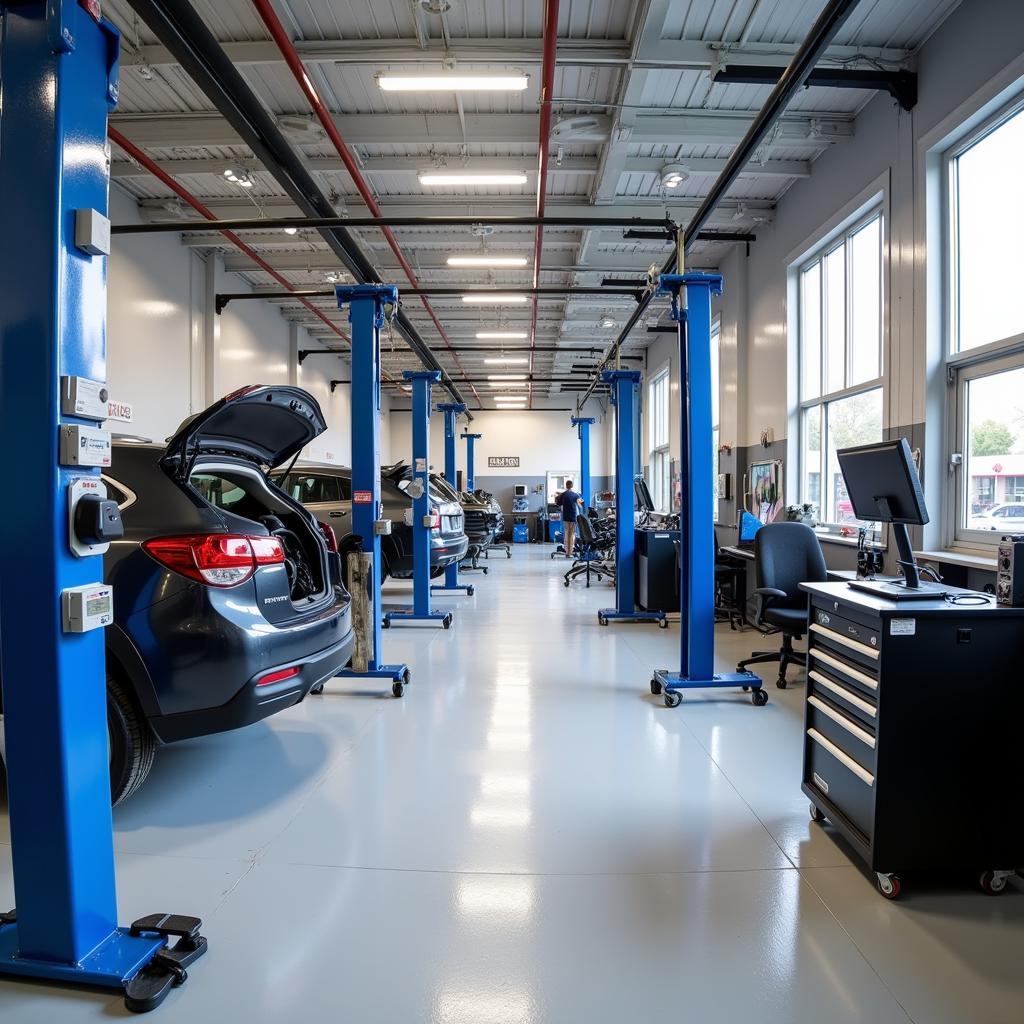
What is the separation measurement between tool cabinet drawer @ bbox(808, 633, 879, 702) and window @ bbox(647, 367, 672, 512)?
1000 centimetres

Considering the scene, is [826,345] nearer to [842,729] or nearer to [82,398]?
[842,729]

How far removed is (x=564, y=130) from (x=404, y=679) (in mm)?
4357

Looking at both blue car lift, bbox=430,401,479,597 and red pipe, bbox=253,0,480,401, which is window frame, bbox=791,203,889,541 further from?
blue car lift, bbox=430,401,479,597

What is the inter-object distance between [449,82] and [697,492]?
312 cm

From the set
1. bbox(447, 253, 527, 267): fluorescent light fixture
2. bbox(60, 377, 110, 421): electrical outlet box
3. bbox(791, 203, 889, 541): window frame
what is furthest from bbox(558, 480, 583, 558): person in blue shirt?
bbox(60, 377, 110, 421): electrical outlet box

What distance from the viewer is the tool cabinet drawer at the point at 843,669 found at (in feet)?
6.69

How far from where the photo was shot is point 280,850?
7.22ft

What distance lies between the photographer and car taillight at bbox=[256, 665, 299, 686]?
231cm

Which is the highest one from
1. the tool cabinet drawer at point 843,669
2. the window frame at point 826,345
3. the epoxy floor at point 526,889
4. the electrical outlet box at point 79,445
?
the window frame at point 826,345

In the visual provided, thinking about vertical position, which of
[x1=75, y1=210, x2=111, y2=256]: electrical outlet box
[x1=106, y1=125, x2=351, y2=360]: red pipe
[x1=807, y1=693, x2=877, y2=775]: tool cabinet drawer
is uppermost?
[x1=106, y1=125, x2=351, y2=360]: red pipe

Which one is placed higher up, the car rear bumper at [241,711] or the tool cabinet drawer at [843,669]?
the tool cabinet drawer at [843,669]

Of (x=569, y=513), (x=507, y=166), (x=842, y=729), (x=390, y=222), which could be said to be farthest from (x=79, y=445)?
(x=569, y=513)

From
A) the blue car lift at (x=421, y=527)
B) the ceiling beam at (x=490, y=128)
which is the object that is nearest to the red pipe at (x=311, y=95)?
the ceiling beam at (x=490, y=128)

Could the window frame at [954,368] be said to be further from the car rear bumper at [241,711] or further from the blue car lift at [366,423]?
the car rear bumper at [241,711]
